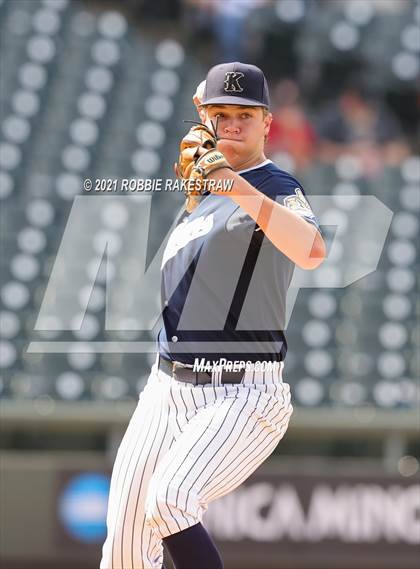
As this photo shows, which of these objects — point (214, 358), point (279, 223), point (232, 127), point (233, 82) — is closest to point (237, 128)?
point (232, 127)

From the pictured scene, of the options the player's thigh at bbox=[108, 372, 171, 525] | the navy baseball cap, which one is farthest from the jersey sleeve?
the player's thigh at bbox=[108, 372, 171, 525]

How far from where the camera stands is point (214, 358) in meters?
3.01

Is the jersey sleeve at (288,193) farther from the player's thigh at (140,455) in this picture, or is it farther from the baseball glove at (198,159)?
the player's thigh at (140,455)

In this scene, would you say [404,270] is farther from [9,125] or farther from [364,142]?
[9,125]

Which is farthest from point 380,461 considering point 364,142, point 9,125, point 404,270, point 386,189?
point 9,125

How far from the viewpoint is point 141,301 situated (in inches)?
305

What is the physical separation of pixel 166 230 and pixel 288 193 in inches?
210

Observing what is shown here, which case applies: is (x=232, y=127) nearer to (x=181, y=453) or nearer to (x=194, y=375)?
(x=194, y=375)

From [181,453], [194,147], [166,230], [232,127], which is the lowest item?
[181,453]

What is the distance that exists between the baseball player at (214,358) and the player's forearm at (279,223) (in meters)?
0.03

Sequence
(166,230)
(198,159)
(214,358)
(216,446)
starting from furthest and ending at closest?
1. (166,230)
2. (214,358)
3. (216,446)
4. (198,159)

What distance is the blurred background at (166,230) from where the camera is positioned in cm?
623

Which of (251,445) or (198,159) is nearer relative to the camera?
(198,159)

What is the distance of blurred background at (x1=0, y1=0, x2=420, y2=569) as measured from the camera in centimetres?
623
